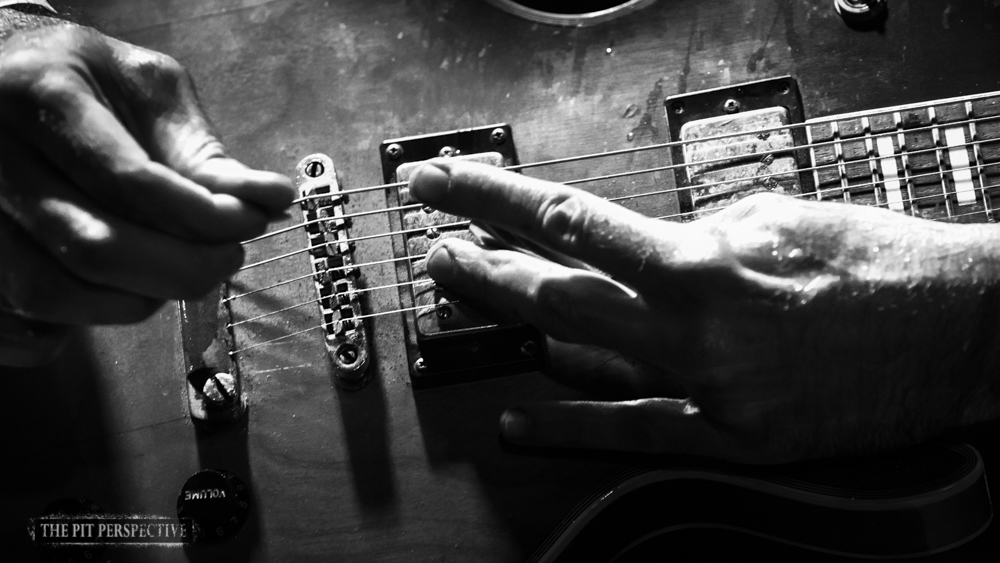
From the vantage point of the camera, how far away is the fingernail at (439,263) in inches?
36.0

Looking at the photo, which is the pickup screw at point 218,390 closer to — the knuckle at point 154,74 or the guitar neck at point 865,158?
the knuckle at point 154,74

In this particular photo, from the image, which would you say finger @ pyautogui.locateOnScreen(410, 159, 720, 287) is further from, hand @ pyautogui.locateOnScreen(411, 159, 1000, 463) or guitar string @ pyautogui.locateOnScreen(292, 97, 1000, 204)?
guitar string @ pyautogui.locateOnScreen(292, 97, 1000, 204)

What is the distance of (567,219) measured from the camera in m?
0.82

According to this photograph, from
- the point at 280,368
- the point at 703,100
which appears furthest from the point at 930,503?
the point at 280,368

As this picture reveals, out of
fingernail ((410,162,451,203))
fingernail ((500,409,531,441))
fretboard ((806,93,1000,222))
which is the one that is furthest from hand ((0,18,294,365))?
fretboard ((806,93,1000,222))

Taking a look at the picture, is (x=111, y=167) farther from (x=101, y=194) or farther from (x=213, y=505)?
(x=213, y=505)

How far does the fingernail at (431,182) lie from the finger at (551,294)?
0.08 metres

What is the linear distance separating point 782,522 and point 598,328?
0.32 m

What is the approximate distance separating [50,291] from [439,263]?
1.31 feet

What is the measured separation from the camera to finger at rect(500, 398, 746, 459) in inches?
34.0

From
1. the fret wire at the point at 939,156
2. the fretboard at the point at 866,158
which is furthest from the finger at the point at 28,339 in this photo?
the fret wire at the point at 939,156

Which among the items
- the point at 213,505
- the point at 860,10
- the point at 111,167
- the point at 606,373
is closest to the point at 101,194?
the point at 111,167

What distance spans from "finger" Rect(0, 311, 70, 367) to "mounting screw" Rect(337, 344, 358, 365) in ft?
0.99

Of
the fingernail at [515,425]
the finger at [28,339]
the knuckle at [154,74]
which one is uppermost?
the knuckle at [154,74]
